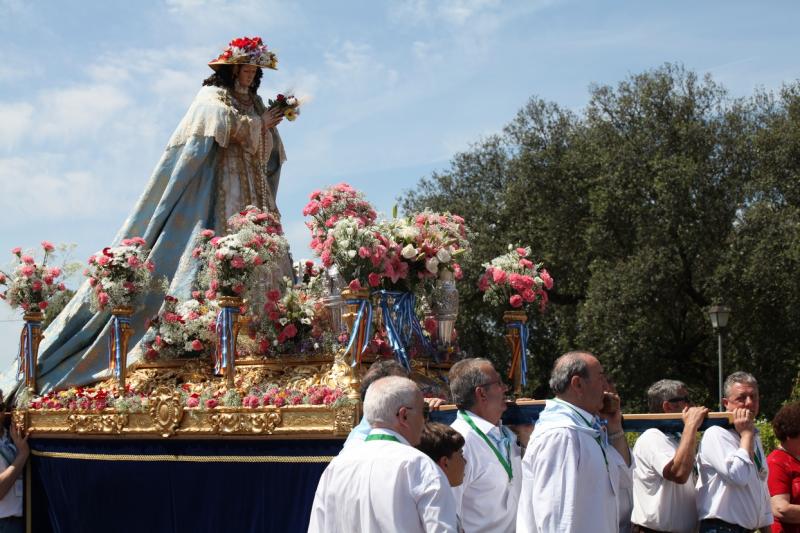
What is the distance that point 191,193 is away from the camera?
12.2 m

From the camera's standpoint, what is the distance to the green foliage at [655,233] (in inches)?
909

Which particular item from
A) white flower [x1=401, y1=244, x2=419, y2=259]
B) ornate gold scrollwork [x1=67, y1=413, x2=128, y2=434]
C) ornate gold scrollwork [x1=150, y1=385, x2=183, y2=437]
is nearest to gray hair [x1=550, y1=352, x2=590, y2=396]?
white flower [x1=401, y1=244, x2=419, y2=259]

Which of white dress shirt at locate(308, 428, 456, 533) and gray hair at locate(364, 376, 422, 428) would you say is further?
gray hair at locate(364, 376, 422, 428)

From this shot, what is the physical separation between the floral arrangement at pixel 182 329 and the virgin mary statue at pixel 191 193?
0.48 metres

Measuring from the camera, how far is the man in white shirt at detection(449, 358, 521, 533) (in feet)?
19.0

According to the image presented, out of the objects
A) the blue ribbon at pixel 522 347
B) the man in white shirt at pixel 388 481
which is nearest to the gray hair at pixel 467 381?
the man in white shirt at pixel 388 481

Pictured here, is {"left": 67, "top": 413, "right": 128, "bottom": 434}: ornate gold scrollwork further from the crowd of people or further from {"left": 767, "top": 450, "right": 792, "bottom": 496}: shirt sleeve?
{"left": 767, "top": 450, "right": 792, "bottom": 496}: shirt sleeve

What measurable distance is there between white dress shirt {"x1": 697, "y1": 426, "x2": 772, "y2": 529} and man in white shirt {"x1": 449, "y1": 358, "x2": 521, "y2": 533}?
1115 millimetres

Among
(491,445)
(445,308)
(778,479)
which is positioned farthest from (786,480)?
(445,308)

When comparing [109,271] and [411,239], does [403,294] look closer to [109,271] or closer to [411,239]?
[411,239]

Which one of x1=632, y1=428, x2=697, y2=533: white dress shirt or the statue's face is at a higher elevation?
the statue's face

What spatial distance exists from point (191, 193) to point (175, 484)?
3.68m

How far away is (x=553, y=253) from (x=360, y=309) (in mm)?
17184

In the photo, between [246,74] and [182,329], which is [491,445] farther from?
[246,74]
